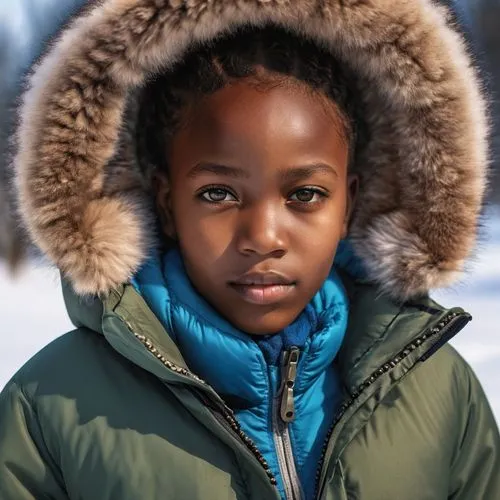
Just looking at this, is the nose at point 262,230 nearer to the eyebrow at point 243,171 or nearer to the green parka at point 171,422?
the eyebrow at point 243,171

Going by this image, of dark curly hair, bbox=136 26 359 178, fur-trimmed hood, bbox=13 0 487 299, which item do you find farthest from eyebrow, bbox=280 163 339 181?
fur-trimmed hood, bbox=13 0 487 299

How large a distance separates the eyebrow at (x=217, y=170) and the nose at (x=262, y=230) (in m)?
0.06

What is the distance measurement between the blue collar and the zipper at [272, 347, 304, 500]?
1.0 inches

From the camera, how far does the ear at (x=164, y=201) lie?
1625 millimetres

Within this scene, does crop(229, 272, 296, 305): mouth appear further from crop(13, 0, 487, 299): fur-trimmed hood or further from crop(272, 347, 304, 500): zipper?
crop(13, 0, 487, 299): fur-trimmed hood

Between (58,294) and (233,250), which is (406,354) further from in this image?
(58,294)

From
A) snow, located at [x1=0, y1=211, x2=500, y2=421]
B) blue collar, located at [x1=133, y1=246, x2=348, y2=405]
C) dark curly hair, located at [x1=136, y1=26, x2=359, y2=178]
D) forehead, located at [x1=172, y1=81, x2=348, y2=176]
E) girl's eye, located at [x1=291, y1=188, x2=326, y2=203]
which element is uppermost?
dark curly hair, located at [x1=136, y1=26, x2=359, y2=178]

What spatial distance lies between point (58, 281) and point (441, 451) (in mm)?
784

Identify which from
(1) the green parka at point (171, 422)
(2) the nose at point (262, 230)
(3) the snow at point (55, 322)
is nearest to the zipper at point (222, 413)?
(1) the green parka at point (171, 422)

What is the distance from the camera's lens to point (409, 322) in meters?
1.65

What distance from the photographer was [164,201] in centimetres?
163

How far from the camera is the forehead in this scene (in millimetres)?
1475

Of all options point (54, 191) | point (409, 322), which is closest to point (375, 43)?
point (409, 322)

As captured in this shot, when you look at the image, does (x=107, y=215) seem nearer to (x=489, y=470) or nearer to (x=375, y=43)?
(x=375, y=43)
